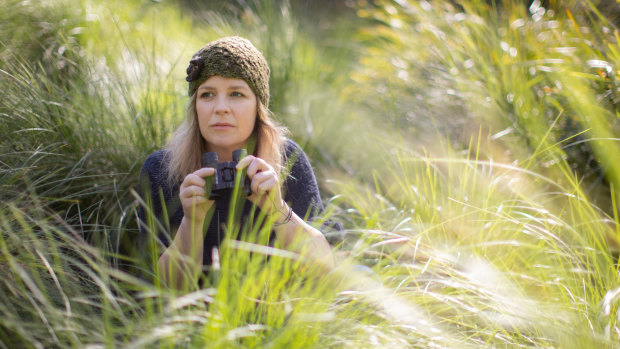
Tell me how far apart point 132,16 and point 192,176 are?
2750 mm

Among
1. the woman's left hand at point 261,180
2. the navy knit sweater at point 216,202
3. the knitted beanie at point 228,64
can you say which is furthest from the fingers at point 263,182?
the knitted beanie at point 228,64

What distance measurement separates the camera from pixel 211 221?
2014mm

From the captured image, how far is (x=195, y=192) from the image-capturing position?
1568mm

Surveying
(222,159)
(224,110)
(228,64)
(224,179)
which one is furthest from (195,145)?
(224,179)

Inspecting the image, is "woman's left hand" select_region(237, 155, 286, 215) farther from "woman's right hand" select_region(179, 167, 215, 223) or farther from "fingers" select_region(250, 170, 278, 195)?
"woman's right hand" select_region(179, 167, 215, 223)

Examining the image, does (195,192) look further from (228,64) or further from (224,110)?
(228,64)

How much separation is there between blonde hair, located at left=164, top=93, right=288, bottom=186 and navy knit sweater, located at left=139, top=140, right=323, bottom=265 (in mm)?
57

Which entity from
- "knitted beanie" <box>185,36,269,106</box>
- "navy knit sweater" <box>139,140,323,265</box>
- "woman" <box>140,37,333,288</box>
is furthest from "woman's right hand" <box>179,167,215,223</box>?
"knitted beanie" <box>185,36,269,106</box>

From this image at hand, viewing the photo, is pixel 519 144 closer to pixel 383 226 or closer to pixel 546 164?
pixel 546 164

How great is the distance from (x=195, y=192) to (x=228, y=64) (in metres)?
0.59

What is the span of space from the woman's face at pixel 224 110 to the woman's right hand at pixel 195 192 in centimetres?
35

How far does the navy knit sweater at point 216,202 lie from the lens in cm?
201

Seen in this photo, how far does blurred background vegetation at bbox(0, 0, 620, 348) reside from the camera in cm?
142

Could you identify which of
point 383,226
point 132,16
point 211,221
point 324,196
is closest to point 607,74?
point 383,226
